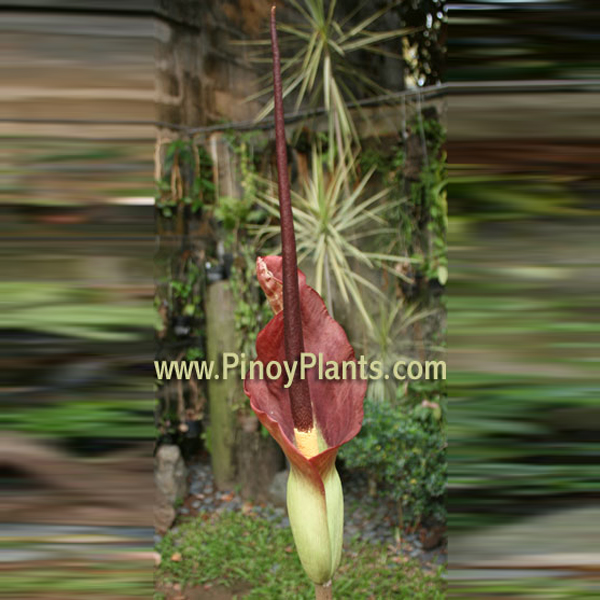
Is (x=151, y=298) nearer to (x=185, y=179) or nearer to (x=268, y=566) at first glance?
(x=268, y=566)

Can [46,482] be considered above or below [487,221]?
below

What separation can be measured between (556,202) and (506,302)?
0.07m

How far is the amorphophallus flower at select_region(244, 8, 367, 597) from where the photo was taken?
1.24 ft

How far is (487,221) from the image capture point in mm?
344

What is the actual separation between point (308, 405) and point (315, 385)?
0.13 feet

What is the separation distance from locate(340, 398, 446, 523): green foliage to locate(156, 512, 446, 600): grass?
18cm

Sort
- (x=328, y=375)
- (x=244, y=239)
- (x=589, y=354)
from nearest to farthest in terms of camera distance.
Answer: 1. (x=589, y=354)
2. (x=328, y=375)
3. (x=244, y=239)

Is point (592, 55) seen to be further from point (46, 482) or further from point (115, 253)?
point (46, 482)

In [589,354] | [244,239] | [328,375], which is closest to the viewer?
[589,354]

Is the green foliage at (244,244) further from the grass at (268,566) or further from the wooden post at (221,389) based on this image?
the grass at (268,566)

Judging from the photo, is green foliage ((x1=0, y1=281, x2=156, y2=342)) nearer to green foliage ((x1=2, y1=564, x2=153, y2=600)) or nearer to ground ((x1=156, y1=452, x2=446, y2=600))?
green foliage ((x1=2, y1=564, x2=153, y2=600))

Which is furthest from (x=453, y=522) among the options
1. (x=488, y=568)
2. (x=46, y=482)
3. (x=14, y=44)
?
(x=14, y=44)

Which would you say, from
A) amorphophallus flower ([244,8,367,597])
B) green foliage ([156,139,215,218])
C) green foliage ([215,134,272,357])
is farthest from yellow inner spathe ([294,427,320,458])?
green foliage ([156,139,215,218])

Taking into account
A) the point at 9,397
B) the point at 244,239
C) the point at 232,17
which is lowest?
the point at 9,397
